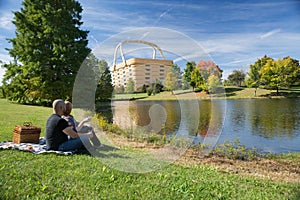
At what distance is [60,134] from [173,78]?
2.42 meters

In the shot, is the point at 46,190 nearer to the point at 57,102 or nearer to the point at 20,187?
the point at 20,187

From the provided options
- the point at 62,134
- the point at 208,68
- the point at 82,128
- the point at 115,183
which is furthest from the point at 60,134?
the point at 208,68

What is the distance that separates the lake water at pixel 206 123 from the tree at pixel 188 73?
40 centimetres

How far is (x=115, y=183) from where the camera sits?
3215 millimetres

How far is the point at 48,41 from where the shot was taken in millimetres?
14477

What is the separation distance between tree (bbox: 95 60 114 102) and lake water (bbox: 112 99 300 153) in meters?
0.27

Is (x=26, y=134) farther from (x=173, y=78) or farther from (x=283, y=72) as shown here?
(x=283, y=72)

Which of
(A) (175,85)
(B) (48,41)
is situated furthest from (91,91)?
(B) (48,41)

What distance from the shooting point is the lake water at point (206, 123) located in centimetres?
483

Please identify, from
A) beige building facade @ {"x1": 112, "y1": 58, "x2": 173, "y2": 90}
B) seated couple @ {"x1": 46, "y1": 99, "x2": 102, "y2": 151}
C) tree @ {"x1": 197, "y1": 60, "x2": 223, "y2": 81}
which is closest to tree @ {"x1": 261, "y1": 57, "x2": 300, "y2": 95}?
tree @ {"x1": 197, "y1": 60, "x2": 223, "y2": 81}

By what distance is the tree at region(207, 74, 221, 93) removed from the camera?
447cm

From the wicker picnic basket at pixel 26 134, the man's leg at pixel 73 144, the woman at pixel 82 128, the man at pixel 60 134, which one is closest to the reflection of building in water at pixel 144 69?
the woman at pixel 82 128

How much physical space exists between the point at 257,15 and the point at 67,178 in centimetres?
364

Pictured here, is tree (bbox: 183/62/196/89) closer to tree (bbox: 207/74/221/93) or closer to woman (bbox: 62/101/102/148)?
tree (bbox: 207/74/221/93)
